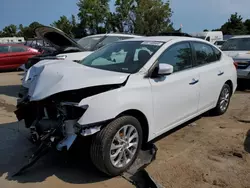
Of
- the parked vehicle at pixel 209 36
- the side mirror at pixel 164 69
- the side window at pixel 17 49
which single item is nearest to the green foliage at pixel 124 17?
the parked vehicle at pixel 209 36

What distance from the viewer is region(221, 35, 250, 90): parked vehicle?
8391 millimetres

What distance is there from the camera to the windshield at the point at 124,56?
3771 millimetres

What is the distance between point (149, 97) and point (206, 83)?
1627 mm

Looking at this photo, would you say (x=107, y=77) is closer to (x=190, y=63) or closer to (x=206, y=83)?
(x=190, y=63)

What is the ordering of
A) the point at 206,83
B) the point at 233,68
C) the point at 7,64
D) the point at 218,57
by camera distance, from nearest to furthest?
the point at 206,83, the point at 218,57, the point at 233,68, the point at 7,64

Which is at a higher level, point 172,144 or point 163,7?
point 163,7

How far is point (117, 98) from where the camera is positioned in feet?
10.4

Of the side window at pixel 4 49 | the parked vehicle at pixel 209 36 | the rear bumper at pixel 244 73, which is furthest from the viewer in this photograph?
the parked vehicle at pixel 209 36

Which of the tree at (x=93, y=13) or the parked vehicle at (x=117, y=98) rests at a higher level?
the tree at (x=93, y=13)

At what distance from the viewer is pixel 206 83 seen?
4.71m

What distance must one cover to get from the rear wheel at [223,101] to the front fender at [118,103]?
2.45 meters

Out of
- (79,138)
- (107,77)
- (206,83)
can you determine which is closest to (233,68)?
(206,83)

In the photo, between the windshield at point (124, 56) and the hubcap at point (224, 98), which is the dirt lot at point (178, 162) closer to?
the hubcap at point (224, 98)

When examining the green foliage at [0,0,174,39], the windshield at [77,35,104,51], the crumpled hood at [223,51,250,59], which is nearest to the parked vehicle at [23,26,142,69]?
the windshield at [77,35,104,51]
